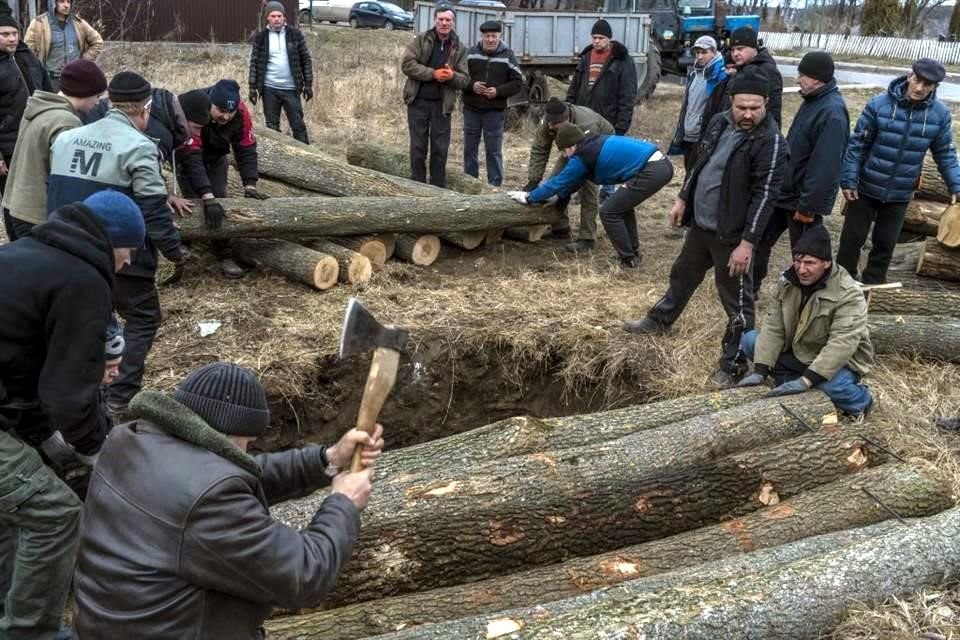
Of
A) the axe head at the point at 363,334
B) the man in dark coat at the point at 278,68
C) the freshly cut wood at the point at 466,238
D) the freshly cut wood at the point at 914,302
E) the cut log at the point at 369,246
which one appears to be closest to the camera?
the axe head at the point at 363,334

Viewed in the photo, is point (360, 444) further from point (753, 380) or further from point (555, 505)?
point (753, 380)

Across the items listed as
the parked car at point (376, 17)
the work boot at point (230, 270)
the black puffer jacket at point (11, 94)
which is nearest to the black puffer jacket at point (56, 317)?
the work boot at point (230, 270)

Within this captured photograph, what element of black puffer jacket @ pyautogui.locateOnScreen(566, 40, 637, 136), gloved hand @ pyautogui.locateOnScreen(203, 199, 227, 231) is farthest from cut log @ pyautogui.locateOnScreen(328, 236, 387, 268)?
black puffer jacket @ pyautogui.locateOnScreen(566, 40, 637, 136)

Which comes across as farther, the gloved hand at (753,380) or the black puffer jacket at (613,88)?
the black puffer jacket at (613,88)

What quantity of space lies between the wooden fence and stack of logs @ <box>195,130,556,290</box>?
27.8m

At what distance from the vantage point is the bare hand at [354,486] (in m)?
2.54

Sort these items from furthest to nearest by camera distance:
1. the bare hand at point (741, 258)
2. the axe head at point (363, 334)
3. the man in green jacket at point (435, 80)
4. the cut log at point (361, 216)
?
1. the man in green jacket at point (435, 80)
2. the cut log at point (361, 216)
3. the bare hand at point (741, 258)
4. the axe head at point (363, 334)

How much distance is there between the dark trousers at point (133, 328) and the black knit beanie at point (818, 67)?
444cm

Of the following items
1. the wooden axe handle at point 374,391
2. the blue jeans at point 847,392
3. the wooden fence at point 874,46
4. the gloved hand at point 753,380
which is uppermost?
the wooden axe handle at point 374,391

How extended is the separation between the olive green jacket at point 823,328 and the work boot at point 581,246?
3244 millimetres

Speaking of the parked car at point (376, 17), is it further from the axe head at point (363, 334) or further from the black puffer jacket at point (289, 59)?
the axe head at point (363, 334)

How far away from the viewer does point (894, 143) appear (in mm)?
6164

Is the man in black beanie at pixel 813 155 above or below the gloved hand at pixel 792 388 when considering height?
above

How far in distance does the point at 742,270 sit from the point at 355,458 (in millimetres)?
3365
